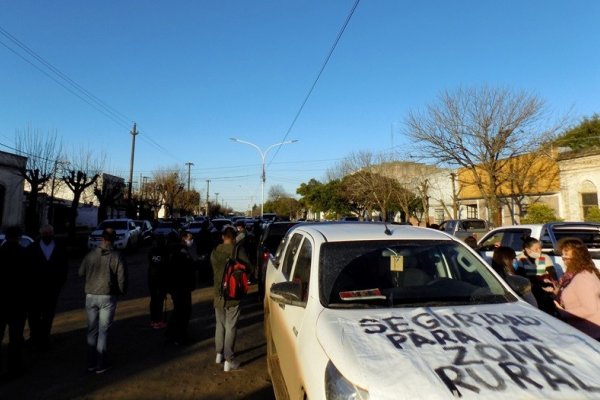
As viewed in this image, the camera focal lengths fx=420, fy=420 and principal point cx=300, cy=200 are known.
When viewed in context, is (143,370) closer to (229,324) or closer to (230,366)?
(230,366)

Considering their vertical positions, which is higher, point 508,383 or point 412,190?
point 412,190

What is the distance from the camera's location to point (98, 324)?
5316 mm

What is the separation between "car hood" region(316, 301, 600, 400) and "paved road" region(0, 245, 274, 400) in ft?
8.11

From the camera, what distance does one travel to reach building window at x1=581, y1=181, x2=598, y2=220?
25.2m

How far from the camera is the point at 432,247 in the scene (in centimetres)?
376

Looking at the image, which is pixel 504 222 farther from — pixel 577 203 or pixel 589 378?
pixel 589 378

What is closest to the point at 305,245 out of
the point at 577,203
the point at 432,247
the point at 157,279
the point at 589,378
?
the point at 432,247

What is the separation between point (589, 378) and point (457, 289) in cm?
121

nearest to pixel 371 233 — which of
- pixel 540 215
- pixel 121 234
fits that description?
pixel 121 234

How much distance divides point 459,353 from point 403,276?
4.11 feet

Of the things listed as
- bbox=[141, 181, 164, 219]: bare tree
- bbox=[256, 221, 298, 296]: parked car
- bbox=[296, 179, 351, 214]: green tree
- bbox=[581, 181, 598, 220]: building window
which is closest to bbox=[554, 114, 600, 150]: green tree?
bbox=[581, 181, 598, 220]: building window

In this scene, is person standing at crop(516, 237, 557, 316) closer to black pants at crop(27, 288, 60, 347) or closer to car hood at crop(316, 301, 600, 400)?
car hood at crop(316, 301, 600, 400)

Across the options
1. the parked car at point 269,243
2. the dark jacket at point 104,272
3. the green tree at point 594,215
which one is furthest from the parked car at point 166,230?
the green tree at point 594,215

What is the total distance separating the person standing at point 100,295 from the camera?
206 inches
